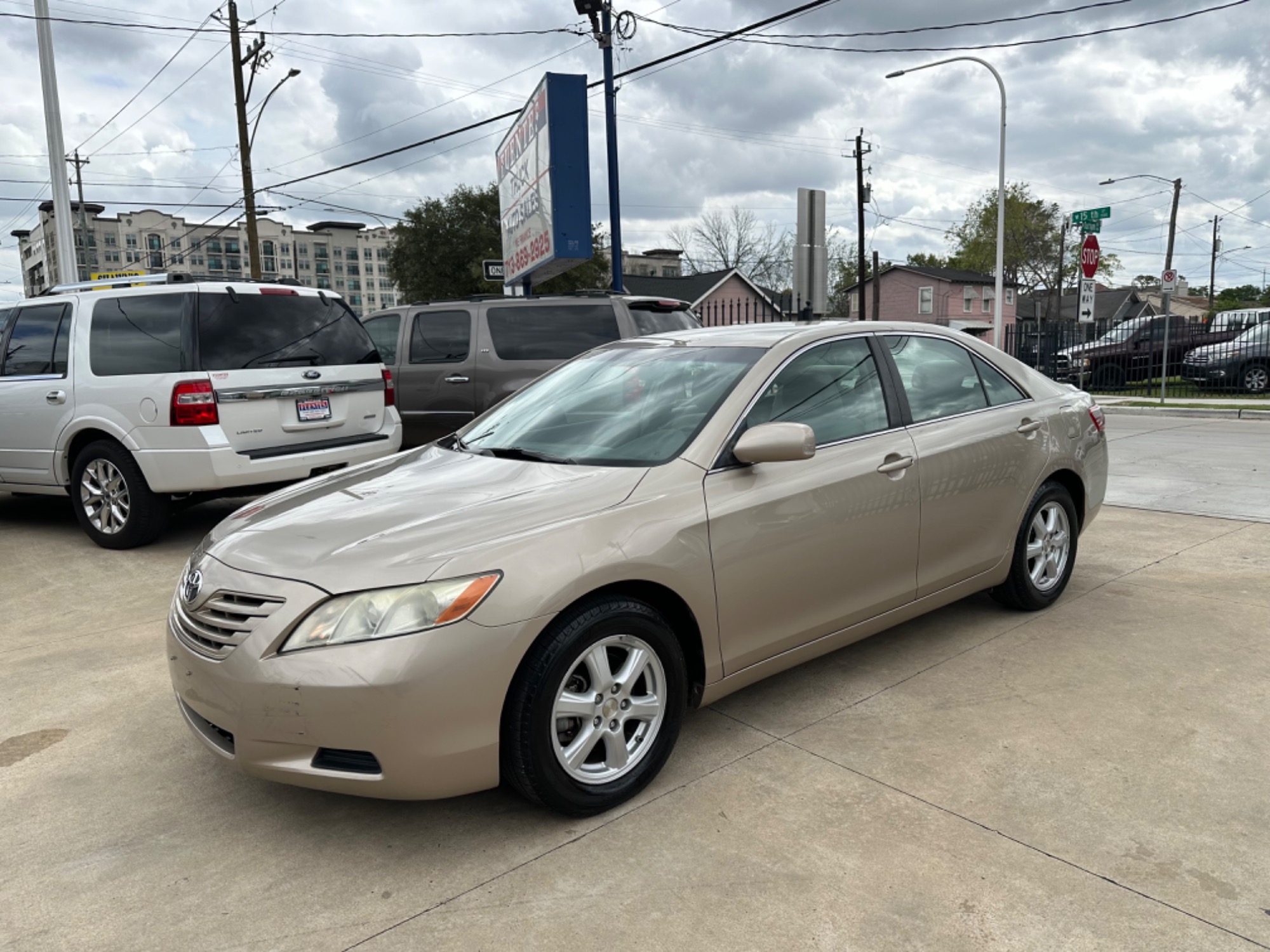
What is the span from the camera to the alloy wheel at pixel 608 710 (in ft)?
9.18

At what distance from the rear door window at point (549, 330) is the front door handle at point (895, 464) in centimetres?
498

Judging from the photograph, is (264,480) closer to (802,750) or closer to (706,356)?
(706,356)

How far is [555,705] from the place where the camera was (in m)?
2.73

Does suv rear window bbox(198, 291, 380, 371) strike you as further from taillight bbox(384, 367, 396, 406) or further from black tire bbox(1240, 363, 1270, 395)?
black tire bbox(1240, 363, 1270, 395)

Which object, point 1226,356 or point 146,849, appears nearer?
point 146,849

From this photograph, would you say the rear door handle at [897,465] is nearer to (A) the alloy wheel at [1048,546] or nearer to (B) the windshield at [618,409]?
(B) the windshield at [618,409]

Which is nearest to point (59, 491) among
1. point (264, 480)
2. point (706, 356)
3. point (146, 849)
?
point (264, 480)

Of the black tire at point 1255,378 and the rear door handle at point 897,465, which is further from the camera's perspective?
the black tire at point 1255,378

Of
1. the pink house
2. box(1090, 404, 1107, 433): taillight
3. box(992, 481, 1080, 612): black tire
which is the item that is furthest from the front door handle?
the pink house

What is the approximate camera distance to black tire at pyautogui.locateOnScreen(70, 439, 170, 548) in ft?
21.0

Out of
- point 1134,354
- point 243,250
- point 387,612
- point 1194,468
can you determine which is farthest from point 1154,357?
point 243,250

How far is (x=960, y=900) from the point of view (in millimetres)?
2443

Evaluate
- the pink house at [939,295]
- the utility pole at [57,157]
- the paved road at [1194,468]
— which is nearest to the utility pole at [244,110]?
the utility pole at [57,157]

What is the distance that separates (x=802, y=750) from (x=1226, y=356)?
2129 cm
